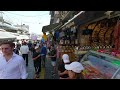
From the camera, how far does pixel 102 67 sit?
442cm

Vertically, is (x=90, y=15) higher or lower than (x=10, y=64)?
higher

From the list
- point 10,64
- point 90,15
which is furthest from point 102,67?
point 10,64

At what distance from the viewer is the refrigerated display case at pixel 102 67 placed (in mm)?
3736

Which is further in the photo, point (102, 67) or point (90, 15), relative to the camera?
point (102, 67)

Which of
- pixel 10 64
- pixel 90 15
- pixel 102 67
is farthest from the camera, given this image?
pixel 102 67

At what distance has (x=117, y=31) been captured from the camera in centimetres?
495

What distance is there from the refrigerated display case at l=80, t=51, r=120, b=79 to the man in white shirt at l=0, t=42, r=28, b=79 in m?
1.26

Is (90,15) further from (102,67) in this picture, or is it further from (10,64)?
(102,67)

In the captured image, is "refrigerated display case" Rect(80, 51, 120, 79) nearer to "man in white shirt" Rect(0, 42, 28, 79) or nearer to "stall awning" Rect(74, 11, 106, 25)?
"stall awning" Rect(74, 11, 106, 25)

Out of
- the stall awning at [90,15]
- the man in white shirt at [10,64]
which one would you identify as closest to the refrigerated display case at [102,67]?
the stall awning at [90,15]

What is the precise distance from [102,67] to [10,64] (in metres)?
1.93
